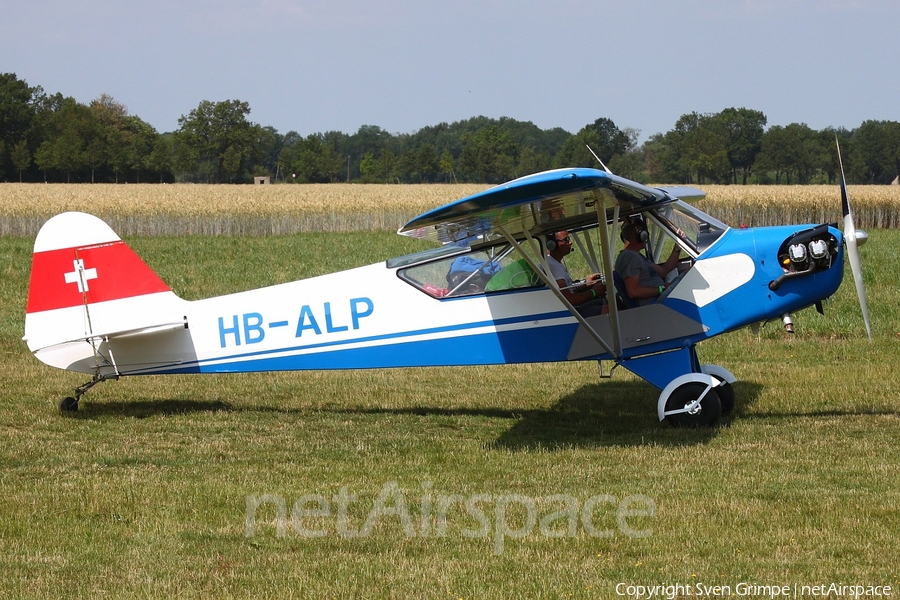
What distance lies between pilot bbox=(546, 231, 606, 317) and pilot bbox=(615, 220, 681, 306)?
251 millimetres

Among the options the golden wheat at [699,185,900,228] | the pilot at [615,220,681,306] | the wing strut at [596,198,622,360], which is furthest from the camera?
the golden wheat at [699,185,900,228]

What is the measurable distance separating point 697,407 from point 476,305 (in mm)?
2222

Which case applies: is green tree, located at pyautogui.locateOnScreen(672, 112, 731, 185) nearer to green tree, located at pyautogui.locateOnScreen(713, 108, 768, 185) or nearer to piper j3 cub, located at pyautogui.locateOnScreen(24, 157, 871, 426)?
green tree, located at pyautogui.locateOnScreen(713, 108, 768, 185)

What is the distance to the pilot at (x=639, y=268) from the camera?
8414mm

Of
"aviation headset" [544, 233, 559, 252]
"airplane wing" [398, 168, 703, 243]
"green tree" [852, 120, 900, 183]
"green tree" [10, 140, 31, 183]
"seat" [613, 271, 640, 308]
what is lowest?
"seat" [613, 271, 640, 308]

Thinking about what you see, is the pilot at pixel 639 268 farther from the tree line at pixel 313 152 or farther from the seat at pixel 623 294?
the tree line at pixel 313 152

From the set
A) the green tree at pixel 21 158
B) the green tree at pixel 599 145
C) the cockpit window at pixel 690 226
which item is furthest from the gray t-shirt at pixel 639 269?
the green tree at pixel 21 158

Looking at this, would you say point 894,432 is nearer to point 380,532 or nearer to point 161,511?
point 380,532

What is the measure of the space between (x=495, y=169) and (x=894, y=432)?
2660 inches

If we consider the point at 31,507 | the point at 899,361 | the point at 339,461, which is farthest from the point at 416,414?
the point at 899,361

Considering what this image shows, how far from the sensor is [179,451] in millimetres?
7867

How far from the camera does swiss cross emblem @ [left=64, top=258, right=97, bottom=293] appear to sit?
9031 mm

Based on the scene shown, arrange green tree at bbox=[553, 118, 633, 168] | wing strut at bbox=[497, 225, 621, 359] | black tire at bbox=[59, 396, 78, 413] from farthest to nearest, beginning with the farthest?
green tree at bbox=[553, 118, 633, 168], black tire at bbox=[59, 396, 78, 413], wing strut at bbox=[497, 225, 621, 359]

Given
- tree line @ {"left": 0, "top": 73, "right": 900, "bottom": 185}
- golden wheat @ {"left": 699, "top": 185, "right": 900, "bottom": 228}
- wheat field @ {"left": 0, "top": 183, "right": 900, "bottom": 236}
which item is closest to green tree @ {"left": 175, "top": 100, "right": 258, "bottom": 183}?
tree line @ {"left": 0, "top": 73, "right": 900, "bottom": 185}
